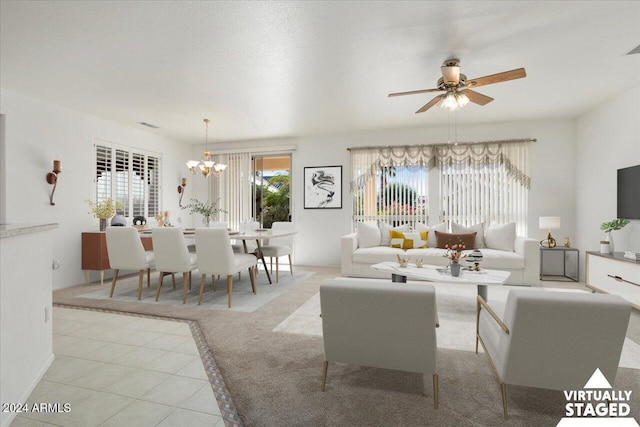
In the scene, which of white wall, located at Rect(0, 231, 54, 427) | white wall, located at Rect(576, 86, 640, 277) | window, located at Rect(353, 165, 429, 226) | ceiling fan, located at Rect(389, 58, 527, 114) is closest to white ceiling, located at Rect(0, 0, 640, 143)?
ceiling fan, located at Rect(389, 58, 527, 114)

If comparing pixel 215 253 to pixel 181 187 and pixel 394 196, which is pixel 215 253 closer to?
pixel 394 196

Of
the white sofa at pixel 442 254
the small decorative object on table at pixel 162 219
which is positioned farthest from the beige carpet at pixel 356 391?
the small decorative object on table at pixel 162 219

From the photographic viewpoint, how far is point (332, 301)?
6.15 ft

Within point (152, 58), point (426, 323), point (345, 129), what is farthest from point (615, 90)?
A: point (152, 58)

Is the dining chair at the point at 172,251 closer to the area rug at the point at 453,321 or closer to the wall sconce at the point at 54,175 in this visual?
the area rug at the point at 453,321

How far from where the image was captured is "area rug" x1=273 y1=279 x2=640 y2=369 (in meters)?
2.68

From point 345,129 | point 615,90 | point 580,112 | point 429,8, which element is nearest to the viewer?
point 429,8

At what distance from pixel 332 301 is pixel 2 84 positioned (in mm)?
4699

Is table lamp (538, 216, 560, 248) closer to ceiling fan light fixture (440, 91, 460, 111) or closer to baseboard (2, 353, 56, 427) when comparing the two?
ceiling fan light fixture (440, 91, 460, 111)

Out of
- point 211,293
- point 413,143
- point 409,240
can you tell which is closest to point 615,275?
point 409,240

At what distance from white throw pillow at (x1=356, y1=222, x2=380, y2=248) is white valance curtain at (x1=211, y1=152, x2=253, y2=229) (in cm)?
270

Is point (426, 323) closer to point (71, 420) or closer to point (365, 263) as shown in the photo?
point (71, 420)

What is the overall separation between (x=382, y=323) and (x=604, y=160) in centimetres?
482

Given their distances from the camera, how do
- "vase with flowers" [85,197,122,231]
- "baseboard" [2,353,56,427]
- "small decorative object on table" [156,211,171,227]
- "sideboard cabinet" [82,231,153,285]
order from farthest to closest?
1. "small decorative object on table" [156,211,171,227]
2. "vase with flowers" [85,197,122,231]
3. "sideboard cabinet" [82,231,153,285]
4. "baseboard" [2,353,56,427]
